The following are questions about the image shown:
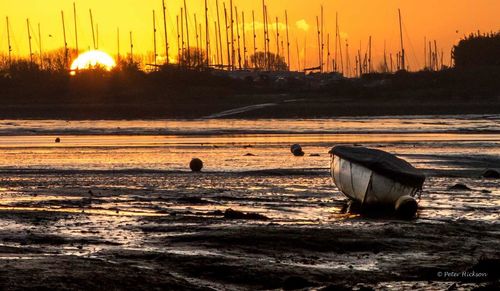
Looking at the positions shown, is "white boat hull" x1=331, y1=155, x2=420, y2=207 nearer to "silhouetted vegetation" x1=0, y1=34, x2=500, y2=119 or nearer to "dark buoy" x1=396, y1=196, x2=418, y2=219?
"dark buoy" x1=396, y1=196, x2=418, y2=219

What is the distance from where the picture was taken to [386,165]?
75.8 feet

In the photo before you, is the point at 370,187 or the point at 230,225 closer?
the point at 230,225

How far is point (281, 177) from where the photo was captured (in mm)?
31297

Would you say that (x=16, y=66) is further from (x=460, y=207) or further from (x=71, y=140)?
(x=460, y=207)

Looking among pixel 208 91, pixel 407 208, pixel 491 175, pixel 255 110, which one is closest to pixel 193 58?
pixel 208 91

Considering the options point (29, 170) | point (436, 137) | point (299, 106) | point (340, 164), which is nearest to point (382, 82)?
point (299, 106)

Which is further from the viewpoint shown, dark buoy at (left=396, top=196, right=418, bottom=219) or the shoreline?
the shoreline

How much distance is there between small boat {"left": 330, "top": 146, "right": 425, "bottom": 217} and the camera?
74.8ft

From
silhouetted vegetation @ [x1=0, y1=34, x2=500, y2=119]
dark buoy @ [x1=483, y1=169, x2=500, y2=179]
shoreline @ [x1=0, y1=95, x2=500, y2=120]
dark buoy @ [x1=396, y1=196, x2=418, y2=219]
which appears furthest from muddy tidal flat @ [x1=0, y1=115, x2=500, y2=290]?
silhouetted vegetation @ [x1=0, y1=34, x2=500, y2=119]

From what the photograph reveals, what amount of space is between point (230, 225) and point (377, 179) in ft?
16.1

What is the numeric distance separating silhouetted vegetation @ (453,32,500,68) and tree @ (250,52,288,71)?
27.3 meters

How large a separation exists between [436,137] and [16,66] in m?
78.3

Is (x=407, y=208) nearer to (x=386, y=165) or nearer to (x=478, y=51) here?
(x=386, y=165)

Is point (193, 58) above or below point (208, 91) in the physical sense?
above
